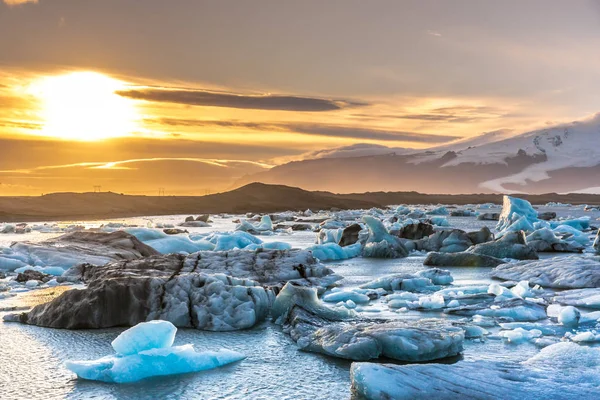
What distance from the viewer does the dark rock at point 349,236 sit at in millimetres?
25475

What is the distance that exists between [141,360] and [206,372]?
774 millimetres

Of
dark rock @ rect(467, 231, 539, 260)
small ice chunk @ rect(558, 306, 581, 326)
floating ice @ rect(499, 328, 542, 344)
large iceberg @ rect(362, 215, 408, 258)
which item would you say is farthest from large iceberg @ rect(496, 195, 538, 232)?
floating ice @ rect(499, 328, 542, 344)

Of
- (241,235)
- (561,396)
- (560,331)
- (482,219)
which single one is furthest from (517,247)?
(482,219)

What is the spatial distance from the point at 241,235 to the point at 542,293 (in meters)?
12.3

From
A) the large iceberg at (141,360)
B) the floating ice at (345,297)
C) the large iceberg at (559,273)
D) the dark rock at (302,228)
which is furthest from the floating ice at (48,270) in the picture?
the dark rock at (302,228)

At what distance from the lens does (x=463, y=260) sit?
18281 mm

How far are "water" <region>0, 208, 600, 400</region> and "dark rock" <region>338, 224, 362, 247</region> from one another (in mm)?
14908

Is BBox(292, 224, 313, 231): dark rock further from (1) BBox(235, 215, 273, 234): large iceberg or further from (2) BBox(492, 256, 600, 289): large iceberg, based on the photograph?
(2) BBox(492, 256, 600, 289): large iceberg

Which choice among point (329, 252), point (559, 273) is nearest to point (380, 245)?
point (329, 252)

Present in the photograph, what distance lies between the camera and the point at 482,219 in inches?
2089

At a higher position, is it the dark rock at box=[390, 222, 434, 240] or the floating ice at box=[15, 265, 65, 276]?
the dark rock at box=[390, 222, 434, 240]

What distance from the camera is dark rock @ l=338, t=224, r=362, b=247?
83.6ft

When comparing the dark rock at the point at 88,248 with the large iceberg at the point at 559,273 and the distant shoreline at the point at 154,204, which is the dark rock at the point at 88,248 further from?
the distant shoreline at the point at 154,204

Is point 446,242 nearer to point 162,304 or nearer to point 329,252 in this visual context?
point 329,252
